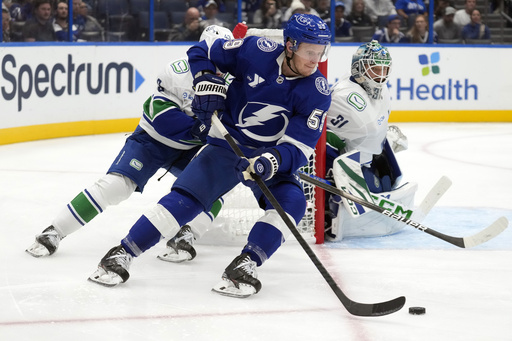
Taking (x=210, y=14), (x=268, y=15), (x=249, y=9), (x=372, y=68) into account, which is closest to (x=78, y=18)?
(x=210, y=14)

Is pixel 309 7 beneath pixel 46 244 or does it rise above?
above

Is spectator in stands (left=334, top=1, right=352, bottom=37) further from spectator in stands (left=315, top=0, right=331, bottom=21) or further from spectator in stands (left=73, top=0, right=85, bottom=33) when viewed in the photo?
spectator in stands (left=73, top=0, right=85, bottom=33)

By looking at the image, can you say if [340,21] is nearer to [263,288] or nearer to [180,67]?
[180,67]

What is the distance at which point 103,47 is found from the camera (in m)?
7.34

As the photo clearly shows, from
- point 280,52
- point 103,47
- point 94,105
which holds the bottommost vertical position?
point 94,105

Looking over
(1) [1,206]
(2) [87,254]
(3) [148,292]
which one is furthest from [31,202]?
(3) [148,292]

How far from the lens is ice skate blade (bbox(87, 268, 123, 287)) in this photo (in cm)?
285

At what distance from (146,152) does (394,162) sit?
4.07 ft

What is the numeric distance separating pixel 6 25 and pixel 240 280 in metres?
4.48

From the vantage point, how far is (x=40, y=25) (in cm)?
689

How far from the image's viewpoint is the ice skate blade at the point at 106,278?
2854 mm

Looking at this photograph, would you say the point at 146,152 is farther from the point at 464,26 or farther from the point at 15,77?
the point at 464,26

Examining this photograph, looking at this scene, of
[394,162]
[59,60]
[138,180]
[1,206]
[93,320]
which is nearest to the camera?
[93,320]

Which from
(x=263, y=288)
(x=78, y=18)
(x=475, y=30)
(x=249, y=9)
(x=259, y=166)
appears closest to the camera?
(x=259, y=166)
